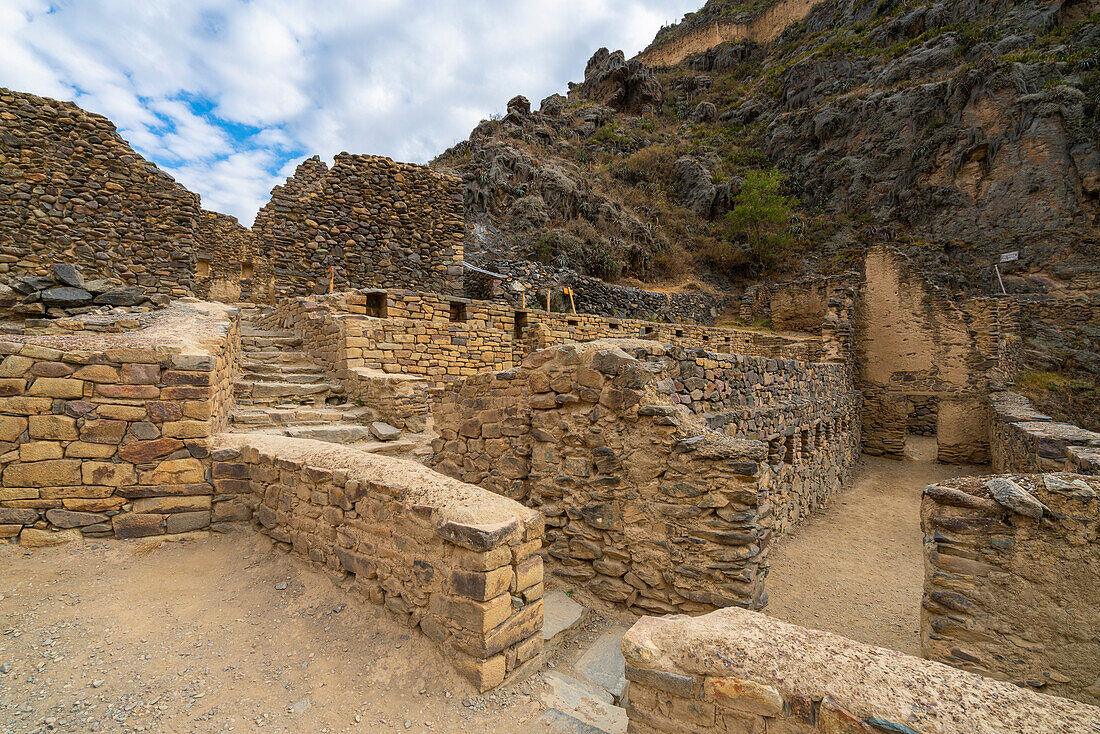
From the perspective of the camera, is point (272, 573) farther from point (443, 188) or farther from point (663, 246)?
point (663, 246)

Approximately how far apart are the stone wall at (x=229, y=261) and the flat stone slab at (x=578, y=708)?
1656 cm

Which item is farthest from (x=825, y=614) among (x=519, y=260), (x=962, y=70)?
(x=962, y=70)

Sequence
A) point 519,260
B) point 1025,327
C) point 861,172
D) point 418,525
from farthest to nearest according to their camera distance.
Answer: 1. point 861,172
2. point 519,260
3. point 1025,327
4. point 418,525

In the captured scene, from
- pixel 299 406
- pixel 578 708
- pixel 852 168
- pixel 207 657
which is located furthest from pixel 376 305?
pixel 852 168

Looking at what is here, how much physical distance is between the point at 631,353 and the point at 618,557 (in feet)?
6.82

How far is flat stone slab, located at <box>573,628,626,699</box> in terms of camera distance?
311 cm

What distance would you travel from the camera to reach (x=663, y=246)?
26.0 meters

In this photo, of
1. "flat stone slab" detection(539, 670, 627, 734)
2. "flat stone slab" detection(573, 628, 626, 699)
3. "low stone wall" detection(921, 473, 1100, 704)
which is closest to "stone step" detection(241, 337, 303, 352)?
"flat stone slab" detection(573, 628, 626, 699)

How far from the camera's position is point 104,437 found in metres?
3.75

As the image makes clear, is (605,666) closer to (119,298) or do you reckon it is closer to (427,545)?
(427,545)

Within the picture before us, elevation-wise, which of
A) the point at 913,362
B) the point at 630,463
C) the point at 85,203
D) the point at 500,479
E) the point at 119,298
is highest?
the point at 85,203

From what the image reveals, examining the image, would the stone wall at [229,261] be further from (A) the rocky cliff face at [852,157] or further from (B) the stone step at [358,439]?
(B) the stone step at [358,439]

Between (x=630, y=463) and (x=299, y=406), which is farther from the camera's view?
(x=299, y=406)

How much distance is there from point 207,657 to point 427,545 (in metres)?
1.49
